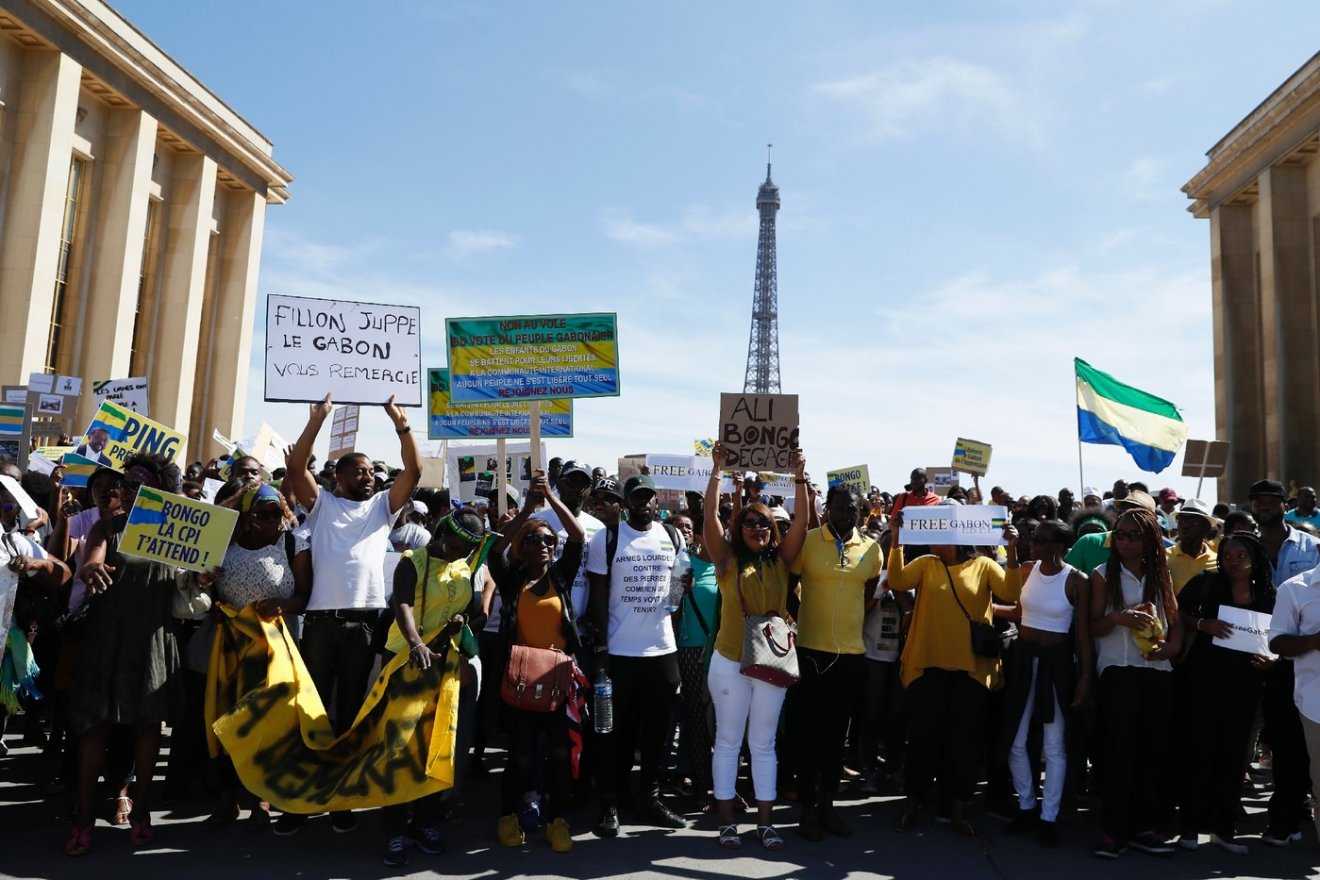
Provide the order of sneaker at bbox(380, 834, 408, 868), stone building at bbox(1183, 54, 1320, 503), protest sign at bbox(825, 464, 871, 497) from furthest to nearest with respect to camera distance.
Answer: stone building at bbox(1183, 54, 1320, 503)
protest sign at bbox(825, 464, 871, 497)
sneaker at bbox(380, 834, 408, 868)

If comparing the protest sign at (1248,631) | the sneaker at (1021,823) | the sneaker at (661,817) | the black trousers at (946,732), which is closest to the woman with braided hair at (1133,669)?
the protest sign at (1248,631)

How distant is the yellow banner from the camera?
5.38m

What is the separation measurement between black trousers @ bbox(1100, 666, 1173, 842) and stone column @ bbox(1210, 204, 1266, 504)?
28.8 meters

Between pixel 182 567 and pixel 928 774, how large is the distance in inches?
174


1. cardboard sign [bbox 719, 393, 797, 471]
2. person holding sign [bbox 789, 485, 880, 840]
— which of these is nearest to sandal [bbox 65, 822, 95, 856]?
person holding sign [bbox 789, 485, 880, 840]

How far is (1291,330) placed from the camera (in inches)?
1166

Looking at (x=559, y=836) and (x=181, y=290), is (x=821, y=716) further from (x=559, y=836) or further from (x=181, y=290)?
(x=181, y=290)

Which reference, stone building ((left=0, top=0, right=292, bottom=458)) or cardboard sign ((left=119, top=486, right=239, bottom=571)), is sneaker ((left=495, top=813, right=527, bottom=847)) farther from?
stone building ((left=0, top=0, right=292, bottom=458))

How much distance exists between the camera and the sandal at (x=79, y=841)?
17.2 feet

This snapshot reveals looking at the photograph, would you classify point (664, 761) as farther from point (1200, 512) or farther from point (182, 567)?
point (1200, 512)

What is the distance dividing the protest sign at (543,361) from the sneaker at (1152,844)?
5.26 meters

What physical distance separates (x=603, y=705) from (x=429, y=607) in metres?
1.15

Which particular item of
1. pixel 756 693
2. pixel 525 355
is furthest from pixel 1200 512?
pixel 525 355

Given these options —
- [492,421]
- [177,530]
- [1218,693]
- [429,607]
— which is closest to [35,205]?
[492,421]
